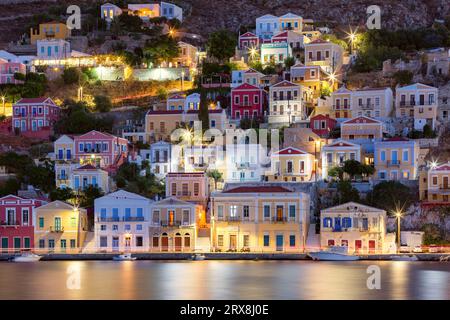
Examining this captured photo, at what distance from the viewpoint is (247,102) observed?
8881cm

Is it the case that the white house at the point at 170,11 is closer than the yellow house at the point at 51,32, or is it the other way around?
the yellow house at the point at 51,32

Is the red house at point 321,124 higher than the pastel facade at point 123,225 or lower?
higher

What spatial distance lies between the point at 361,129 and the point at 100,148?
47.9 ft

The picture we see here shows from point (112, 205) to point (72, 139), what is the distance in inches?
476

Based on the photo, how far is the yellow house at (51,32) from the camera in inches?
4240

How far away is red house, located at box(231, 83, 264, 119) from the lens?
290 ft

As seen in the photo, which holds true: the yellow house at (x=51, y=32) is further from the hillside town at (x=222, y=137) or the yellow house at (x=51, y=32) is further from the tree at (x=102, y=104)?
the tree at (x=102, y=104)

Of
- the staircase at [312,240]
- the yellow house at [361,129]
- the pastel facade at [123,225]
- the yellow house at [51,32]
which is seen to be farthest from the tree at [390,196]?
the yellow house at [51,32]

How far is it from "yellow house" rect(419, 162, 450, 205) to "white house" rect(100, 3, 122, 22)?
4448cm

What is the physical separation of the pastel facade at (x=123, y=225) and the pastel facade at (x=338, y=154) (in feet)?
34.9

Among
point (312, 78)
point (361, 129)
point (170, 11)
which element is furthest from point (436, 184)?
point (170, 11)

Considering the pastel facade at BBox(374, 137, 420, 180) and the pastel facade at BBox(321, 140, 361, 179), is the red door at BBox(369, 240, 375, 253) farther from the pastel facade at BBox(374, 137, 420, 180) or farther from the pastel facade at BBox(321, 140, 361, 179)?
the pastel facade at BBox(321, 140, 361, 179)

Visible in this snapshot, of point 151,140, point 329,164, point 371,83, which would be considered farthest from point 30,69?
point 329,164

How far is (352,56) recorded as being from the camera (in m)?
96.2
